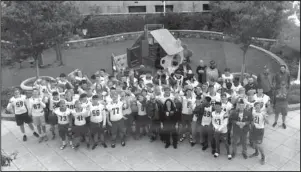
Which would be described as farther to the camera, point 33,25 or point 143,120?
point 33,25

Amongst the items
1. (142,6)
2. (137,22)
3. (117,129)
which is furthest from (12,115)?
(142,6)

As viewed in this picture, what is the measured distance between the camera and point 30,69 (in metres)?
16.9

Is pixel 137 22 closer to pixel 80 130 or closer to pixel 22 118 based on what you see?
pixel 22 118

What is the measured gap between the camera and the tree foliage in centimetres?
1155

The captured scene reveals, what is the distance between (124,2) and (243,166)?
2081 centimetres

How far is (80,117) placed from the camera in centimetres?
853

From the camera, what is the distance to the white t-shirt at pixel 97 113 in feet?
28.1

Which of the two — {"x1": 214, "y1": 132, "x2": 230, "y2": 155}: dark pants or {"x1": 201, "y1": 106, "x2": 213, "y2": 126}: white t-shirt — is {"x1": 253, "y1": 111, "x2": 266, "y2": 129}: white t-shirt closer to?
{"x1": 214, "y1": 132, "x2": 230, "y2": 155}: dark pants

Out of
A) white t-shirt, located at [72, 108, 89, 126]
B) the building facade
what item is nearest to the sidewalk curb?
white t-shirt, located at [72, 108, 89, 126]

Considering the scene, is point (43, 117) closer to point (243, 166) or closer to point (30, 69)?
point (243, 166)

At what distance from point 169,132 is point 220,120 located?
1556 millimetres

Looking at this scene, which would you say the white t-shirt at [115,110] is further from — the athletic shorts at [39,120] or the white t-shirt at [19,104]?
the white t-shirt at [19,104]

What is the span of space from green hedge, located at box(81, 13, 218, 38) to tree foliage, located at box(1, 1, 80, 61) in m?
10.9

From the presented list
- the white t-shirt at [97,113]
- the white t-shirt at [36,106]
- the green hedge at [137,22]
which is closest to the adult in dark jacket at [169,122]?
the white t-shirt at [97,113]
